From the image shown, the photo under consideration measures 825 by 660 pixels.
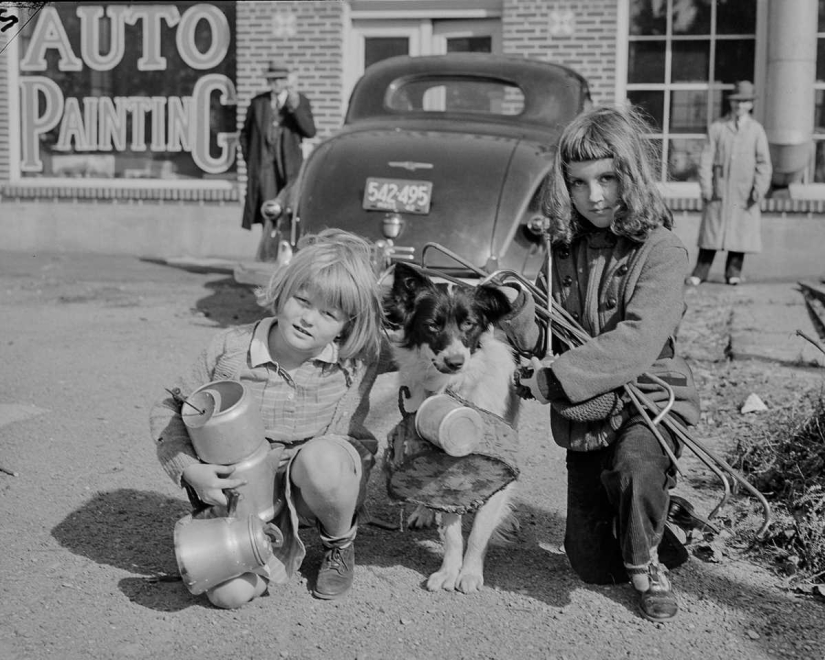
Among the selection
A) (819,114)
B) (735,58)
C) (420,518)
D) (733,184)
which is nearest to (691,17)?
(735,58)

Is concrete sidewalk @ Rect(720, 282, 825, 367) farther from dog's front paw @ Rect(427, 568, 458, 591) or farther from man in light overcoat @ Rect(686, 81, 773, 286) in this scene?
dog's front paw @ Rect(427, 568, 458, 591)

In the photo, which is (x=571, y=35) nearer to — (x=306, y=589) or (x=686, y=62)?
(x=686, y=62)

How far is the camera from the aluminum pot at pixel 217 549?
10.6ft

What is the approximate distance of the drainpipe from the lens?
12.2 meters

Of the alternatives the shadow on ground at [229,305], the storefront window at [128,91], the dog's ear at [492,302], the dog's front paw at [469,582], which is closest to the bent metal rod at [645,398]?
the dog's ear at [492,302]

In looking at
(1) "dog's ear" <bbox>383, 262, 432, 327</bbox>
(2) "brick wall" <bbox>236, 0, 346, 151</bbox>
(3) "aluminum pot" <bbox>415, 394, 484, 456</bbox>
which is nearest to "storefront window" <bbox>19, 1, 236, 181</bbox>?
(2) "brick wall" <bbox>236, 0, 346, 151</bbox>

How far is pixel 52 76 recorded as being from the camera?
49.7 ft

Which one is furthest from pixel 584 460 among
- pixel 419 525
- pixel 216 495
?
pixel 216 495

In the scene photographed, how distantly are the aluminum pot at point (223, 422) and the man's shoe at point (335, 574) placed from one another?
0.49m

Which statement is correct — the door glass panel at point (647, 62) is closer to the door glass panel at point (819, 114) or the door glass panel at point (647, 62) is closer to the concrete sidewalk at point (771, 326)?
the door glass panel at point (819, 114)

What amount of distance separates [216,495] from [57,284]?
8.34 meters

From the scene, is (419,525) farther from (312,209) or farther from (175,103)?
(175,103)

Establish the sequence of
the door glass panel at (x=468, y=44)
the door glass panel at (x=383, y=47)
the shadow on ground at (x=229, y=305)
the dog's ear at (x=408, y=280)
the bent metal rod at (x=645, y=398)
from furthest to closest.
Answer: the door glass panel at (x=383, y=47)
the door glass panel at (x=468, y=44)
the shadow on ground at (x=229, y=305)
the dog's ear at (x=408, y=280)
the bent metal rod at (x=645, y=398)

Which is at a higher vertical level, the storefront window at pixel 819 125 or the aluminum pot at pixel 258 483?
the storefront window at pixel 819 125
